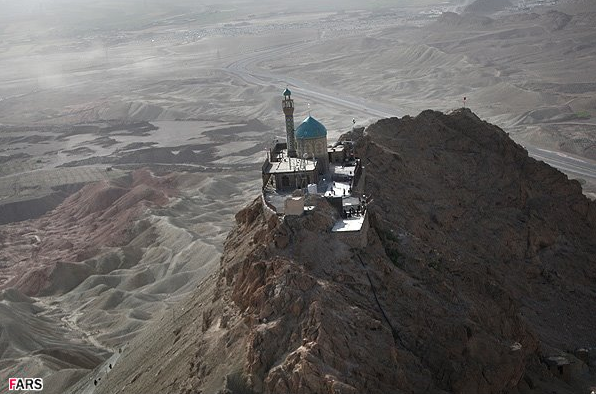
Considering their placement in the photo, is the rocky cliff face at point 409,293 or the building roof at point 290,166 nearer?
the rocky cliff face at point 409,293

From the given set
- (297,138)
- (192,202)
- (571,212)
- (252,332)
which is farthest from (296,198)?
(192,202)

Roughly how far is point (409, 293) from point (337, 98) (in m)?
105

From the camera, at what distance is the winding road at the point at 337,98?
3216 inches

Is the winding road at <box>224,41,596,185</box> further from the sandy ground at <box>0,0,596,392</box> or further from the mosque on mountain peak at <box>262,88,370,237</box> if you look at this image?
the mosque on mountain peak at <box>262,88,370,237</box>

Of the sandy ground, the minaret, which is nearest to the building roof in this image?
the minaret

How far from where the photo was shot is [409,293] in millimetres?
28344

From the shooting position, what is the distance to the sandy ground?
58562mm

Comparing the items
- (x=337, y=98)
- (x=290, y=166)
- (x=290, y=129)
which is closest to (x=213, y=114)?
(x=337, y=98)

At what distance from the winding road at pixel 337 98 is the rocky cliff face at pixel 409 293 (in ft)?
112

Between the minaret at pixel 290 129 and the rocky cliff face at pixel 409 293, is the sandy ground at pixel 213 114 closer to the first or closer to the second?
the minaret at pixel 290 129

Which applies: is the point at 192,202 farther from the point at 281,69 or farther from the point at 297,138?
the point at 281,69

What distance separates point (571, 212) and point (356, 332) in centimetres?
2411

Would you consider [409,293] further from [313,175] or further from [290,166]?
[290,166]

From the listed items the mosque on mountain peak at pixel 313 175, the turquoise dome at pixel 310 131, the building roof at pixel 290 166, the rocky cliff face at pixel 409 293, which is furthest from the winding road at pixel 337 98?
the building roof at pixel 290 166
